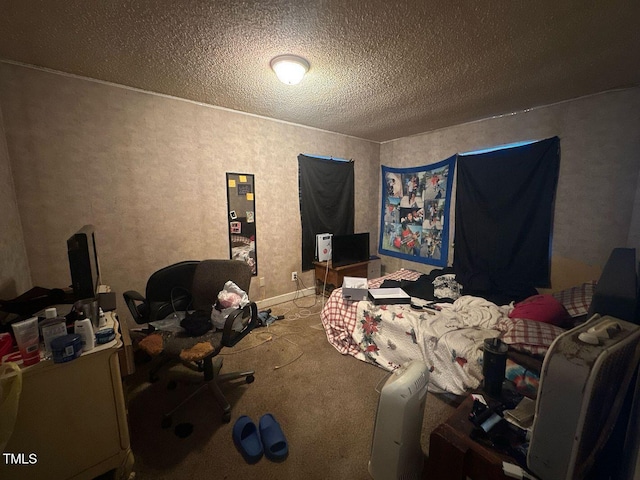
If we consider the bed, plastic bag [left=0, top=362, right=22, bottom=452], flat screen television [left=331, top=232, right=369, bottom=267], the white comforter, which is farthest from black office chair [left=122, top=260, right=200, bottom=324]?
flat screen television [left=331, top=232, right=369, bottom=267]

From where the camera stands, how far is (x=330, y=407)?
5.65 ft

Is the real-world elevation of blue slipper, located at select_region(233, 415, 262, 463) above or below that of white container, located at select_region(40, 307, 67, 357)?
below

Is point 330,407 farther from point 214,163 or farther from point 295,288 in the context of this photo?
point 214,163

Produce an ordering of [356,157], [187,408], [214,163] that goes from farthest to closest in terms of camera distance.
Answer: [356,157] → [214,163] → [187,408]

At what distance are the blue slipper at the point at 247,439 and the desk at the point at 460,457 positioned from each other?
3.00 feet

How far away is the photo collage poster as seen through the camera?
139 inches

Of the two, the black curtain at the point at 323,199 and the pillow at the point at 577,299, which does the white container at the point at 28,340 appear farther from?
the pillow at the point at 577,299

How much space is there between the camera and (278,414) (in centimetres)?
166

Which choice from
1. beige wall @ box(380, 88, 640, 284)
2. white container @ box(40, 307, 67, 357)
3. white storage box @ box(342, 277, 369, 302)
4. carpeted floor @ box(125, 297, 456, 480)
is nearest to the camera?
white container @ box(40, 307, 67, 357)

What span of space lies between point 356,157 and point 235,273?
2842 millimetres

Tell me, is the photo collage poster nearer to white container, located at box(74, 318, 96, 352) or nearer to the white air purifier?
the white air purifier

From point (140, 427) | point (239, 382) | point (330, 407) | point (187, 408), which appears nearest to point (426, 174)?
point (330, 407)

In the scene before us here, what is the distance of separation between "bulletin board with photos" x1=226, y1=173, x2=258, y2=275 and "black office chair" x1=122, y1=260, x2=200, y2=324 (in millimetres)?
782

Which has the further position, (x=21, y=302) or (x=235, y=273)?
(x=235, y=273)
